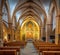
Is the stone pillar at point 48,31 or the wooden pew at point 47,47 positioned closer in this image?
the wooden pew at point 47,47

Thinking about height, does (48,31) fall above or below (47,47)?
above

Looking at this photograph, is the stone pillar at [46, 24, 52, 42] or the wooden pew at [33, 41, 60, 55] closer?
the wooden pew at [33, 41, 60, 55]

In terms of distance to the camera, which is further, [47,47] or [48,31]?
[48,31]

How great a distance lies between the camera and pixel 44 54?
7027 mm

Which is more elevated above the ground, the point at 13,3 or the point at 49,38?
the point at 13,3

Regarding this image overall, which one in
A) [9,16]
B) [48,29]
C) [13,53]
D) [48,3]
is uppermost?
[48,3]

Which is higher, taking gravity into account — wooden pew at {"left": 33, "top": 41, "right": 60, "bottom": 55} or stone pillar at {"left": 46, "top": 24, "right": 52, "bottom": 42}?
stone pillar at {"left": 46, "top": 24, "right": 52, "bottom": 42}

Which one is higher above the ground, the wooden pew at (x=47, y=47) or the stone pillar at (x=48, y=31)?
the stone pillar at (x=48, y=31)

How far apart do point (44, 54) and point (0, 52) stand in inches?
98.6

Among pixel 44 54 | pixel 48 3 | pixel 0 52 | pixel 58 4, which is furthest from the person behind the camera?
pixel 48 3

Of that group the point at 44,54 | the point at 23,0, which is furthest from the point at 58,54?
the point at 23,0

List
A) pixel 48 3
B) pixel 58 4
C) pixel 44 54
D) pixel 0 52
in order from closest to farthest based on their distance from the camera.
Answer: pixel 44 54, pixel 0 52, pixel 58 4, pixel 48 3

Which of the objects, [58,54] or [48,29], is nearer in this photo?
[58,54]

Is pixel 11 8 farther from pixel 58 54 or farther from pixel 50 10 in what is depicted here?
pixel 58 54
